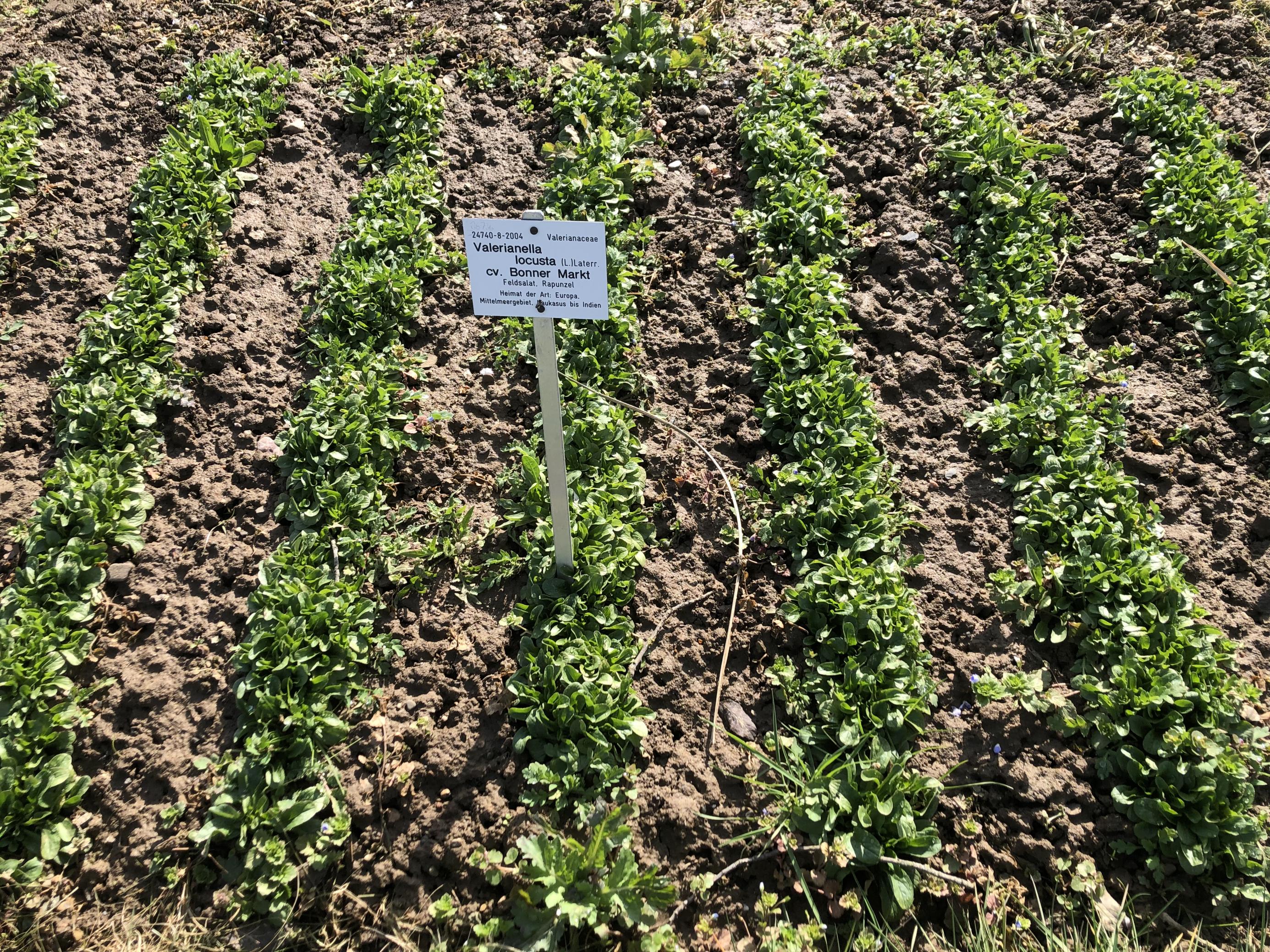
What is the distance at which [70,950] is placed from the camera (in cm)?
289

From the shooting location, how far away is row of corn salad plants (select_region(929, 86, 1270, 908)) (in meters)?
2.96

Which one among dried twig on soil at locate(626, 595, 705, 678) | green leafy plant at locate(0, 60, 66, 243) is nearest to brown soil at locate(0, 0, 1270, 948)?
dried twig on soil at locate(626, 595, 705, 678)

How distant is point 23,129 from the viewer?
551cm

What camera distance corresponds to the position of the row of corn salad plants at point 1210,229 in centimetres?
423

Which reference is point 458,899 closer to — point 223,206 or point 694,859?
point 694,859

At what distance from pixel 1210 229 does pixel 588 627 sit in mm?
4434

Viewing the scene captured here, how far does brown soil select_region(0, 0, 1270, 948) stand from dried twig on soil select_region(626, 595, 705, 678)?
0.10 feet

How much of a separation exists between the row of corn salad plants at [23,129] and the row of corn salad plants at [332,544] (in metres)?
2.16

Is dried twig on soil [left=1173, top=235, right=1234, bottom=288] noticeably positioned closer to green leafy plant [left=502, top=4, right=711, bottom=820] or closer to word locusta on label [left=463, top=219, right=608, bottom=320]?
green leafy plant [left=502, top=4, right=711, bottom=820]

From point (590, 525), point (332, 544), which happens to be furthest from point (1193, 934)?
point (332, 544)

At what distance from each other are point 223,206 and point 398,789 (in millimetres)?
3934

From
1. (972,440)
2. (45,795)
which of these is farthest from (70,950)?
(972,440)

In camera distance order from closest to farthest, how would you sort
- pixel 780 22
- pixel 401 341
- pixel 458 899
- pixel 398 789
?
pixel 458 899
pixel 398 789
pixel 401 341
pixel 780 22

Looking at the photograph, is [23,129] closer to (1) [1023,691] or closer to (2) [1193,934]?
(1) [1023,691]
